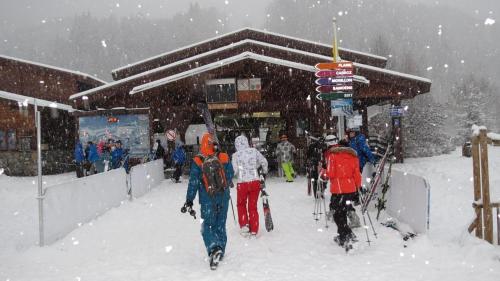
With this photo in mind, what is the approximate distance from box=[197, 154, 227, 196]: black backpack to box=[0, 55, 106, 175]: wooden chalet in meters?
13.2

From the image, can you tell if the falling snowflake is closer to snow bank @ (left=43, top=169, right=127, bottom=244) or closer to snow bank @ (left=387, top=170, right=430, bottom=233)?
snow bank @ (left=43, top=169, right=127, bottom=244)

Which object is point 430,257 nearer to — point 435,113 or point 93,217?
point 93,217

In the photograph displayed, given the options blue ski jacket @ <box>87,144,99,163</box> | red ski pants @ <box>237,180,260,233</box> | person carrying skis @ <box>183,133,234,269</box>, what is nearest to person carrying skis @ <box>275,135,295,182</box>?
red ski pants @ <box>237,180,260,233</box>

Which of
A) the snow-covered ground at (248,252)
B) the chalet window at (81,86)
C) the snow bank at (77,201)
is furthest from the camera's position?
the chalet window at (81,86)

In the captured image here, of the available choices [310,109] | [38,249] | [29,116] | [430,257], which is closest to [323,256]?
[430,257]

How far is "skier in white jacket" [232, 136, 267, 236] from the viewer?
287 inches

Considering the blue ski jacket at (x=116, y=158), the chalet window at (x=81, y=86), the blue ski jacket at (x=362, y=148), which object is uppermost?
the chalet window at (x=81, y=86)

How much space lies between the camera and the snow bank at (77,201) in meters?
7.50

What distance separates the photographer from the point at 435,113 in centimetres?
3262

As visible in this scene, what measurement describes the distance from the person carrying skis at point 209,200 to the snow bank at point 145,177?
22.1 ft

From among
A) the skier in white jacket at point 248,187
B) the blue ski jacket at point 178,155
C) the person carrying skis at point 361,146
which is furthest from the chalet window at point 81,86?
the skier in white jacket at point 248,187

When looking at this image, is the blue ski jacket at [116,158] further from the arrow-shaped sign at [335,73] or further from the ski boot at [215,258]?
the ski boot at [215,258]

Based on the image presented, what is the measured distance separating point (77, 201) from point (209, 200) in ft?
13.2

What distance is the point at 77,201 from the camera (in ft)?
28.2
